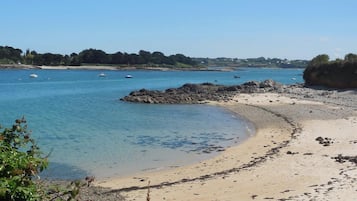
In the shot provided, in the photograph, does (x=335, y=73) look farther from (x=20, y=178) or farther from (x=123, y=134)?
(x=20, y=178)

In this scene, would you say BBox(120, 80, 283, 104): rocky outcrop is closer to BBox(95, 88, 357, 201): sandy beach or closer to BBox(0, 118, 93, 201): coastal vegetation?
BBox(95, 88, 357, 201): sandy beach

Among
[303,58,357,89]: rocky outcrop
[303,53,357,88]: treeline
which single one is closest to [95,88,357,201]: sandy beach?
[303,58,357,89]: rocky outcrop

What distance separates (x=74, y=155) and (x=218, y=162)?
6711 mm

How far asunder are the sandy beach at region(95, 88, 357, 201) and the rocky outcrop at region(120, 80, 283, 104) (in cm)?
2128

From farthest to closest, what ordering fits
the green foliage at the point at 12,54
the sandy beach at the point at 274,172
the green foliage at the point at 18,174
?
the green foliage at the point at 12,54
the sandy beach at the point at 274,172
the green foliage at the point at 18,174

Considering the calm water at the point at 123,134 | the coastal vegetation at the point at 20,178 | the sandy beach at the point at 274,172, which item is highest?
the coastal vegetation at the point at 20,178

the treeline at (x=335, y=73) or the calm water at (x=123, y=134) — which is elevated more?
the treeline at (x=335, y=73)

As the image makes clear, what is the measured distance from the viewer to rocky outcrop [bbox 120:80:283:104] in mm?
51000

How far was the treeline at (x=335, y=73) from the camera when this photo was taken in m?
52.6

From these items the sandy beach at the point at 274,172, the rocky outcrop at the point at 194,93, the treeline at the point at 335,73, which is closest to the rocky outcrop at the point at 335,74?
the treeline at the point at 335,73

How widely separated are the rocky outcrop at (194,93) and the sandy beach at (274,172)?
21.3m

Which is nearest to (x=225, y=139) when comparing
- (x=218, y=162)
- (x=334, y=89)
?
(x=218, y=162)

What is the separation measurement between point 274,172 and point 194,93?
4227 cm

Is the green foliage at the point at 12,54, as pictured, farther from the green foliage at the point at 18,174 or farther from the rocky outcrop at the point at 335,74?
the green foliage at the point at 18,174
